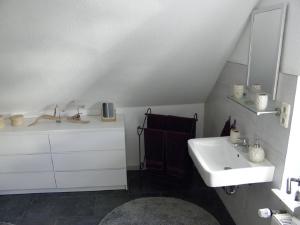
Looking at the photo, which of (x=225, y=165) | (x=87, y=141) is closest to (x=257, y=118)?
(x=225, y=165)

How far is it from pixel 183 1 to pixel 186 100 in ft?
4.65

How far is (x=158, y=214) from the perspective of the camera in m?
2.46

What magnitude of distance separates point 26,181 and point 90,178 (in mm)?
668

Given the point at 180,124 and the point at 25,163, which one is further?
the point at 180,124

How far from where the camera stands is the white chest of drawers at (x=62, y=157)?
8.63ft

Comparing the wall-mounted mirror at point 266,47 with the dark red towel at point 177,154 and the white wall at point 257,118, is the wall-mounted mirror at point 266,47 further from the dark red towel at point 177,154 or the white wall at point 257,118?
the dark red towel at point 177,154

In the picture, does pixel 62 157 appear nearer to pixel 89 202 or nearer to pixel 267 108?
pixel 89 202

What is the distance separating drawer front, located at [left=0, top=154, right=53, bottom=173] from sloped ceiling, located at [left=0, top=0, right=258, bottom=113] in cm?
56

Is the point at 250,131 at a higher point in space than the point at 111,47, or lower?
lower

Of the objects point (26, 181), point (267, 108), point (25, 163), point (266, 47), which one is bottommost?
point (26, 181)

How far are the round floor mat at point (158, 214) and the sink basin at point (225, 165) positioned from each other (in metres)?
0.67

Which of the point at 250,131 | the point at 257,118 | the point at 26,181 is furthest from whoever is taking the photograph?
the point at 26,181

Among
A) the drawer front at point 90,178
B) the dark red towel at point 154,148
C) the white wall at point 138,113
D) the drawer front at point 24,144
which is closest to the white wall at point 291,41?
the dark red towel at point 154,148

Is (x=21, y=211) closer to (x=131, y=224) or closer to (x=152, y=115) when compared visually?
(x=131, y=224)
